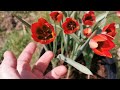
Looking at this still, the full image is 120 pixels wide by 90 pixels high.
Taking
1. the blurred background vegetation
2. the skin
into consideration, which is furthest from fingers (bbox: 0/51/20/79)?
the blurred background vegetation

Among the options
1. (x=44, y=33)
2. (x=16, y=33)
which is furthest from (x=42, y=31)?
(x=16, y=33)

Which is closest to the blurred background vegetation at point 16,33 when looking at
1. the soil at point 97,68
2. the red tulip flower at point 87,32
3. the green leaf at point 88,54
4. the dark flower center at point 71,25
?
the soil at point 97,68

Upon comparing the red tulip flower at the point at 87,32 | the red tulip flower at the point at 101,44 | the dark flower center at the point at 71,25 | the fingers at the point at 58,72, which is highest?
the dark flower center at the point at 71,25

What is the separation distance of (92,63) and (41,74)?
0.39 m

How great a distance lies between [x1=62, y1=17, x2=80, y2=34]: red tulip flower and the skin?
0.56 feet

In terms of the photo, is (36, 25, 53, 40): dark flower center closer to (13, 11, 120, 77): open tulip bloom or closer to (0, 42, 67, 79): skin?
(13, 11, 120, 77): open tulip bloom

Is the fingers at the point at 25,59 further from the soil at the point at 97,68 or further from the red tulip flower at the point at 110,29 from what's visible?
the red tulip flower at the point at 110,29

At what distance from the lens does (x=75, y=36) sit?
1.63 metres

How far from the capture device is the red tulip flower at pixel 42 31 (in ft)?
4.99

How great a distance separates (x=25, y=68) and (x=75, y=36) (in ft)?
0.97

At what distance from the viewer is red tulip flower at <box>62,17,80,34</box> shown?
1524mm
